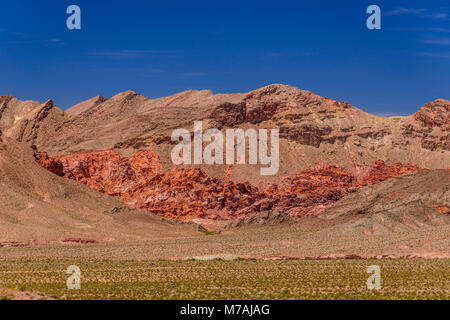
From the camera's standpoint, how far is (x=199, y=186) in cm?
11362

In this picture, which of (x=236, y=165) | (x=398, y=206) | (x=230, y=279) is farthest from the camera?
(x=236, y=165)

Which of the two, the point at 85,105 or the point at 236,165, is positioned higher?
the point at 85,105

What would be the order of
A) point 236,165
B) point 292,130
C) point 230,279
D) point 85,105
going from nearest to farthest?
point 230,279, point 236,165, point 292,130, point 85,105

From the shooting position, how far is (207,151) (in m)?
128

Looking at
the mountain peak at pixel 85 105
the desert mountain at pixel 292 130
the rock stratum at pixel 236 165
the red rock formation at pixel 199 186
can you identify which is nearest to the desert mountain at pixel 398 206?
the rock stratum at pixel 236 165

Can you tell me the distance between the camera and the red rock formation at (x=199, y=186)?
105938 millimetres

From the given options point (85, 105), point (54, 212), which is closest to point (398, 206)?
point (54, 212)

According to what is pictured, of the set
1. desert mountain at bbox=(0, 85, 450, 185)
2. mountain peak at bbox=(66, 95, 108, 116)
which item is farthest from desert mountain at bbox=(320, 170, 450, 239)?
mountain peak at bbox=(66, 95, 108, 116)

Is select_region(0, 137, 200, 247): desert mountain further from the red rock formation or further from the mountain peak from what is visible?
the mountain peak

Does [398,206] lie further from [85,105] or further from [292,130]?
[85,105]

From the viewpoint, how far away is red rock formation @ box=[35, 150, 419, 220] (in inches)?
4171

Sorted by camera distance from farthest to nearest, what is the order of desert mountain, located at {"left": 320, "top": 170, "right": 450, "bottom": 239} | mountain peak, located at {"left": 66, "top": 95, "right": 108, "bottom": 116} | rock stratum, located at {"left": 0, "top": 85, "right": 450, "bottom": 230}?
mountain peak, located at {"left": 66, "top": 95, "right": 108, "bottom": 116}
rock stratum, located at {"left": 0, "top": 85, "right": 450, "bottom": 230}
desert mountain, located at {"left": 320, "top": 170, "right": 450, "bottom": 239}
